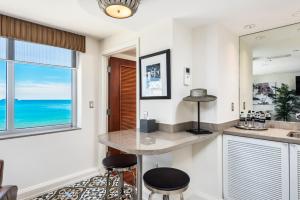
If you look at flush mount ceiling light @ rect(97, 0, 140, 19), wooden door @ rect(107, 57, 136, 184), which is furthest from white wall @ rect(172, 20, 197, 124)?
wooden door @ rect(107, 57, 136, 184)

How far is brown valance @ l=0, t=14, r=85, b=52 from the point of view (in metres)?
2.15

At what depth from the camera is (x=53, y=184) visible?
2529mm

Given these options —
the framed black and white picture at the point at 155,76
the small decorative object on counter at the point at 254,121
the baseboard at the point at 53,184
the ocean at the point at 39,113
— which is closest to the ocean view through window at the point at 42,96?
the ocean at the point at 39,113

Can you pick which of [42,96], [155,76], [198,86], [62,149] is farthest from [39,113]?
[198,86]

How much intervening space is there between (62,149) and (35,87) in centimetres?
95

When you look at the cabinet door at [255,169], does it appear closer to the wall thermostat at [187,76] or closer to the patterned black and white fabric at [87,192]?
the wall thermostat at [187,76]

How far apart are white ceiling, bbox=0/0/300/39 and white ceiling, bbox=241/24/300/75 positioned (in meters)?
0.14

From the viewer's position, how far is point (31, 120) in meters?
2.53

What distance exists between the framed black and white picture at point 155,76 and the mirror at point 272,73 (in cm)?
120

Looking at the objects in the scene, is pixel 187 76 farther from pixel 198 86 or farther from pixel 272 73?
pixel 272 73

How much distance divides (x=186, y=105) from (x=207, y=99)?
315mm

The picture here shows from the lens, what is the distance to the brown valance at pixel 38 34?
2148mm

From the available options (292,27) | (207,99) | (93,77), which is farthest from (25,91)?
(292,27)

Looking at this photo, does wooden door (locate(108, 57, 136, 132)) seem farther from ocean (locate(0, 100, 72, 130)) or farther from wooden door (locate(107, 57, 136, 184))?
ocean (locate(0, 100, 72, 130))
